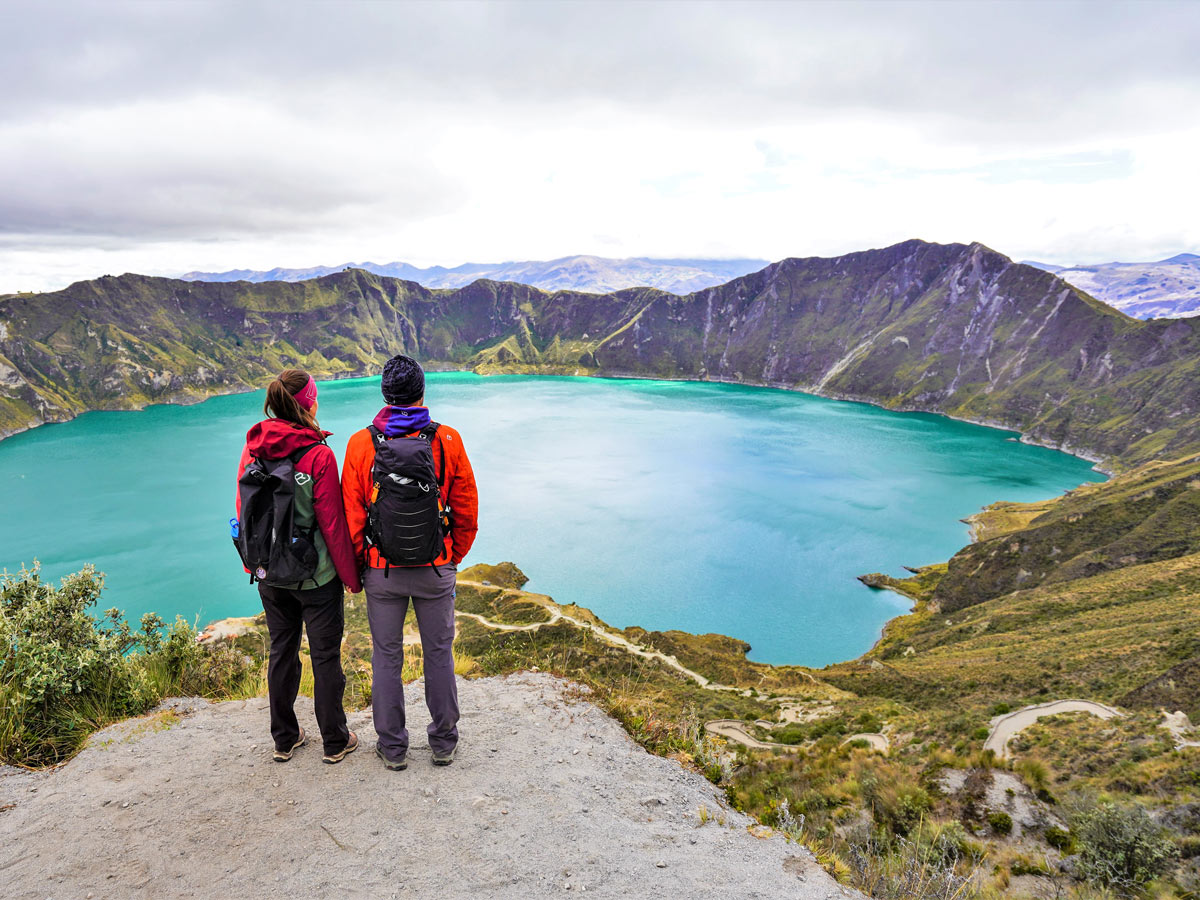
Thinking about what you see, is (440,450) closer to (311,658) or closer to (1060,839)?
(311,658)

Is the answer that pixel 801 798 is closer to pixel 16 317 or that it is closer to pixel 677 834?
pixel 677 834

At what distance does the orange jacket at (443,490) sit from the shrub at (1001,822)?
11.4 metres

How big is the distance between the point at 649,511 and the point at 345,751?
71898 millimetres

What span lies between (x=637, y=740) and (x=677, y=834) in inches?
79.3

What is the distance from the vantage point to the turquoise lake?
5300 cm

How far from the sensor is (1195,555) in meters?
38.0

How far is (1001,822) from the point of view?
10250mm

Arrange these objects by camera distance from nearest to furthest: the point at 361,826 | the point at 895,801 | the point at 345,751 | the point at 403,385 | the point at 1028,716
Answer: the point at 361,826 → the point at 403,385 → the point at 345,751 → the point at 895,801 → the point at 1028,716

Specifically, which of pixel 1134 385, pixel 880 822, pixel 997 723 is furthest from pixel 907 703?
pixel 1134 385

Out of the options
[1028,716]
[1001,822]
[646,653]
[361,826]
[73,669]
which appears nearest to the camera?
A: [361,826]

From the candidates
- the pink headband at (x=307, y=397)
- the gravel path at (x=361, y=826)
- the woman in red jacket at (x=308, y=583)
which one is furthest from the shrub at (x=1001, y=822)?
the pink headband at (x=307, y=397)

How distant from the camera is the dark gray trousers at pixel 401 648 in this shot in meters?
5.77

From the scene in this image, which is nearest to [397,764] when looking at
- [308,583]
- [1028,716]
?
[308,583]

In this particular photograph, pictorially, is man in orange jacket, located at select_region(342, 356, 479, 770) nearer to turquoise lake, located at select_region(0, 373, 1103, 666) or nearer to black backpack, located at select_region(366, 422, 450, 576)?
black backpack, located at select_region(366, 422, 450, 576)
